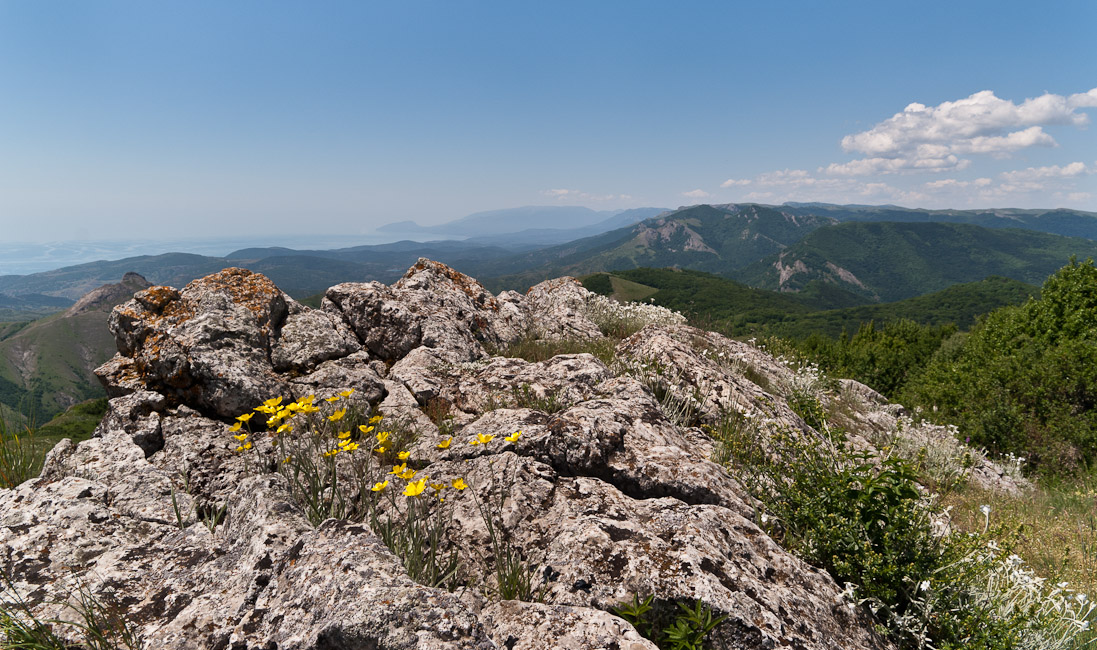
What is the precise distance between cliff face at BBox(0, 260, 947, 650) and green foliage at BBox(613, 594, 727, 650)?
9 centimetres

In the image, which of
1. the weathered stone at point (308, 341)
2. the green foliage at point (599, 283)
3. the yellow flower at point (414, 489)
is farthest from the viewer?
the green foliage at point (599, 283)

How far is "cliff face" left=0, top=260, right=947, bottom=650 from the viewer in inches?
103

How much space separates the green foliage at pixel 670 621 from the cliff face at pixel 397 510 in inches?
3.5

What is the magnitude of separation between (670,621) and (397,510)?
7.41 ft

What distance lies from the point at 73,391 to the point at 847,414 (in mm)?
271104

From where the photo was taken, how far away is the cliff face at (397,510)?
103 inches

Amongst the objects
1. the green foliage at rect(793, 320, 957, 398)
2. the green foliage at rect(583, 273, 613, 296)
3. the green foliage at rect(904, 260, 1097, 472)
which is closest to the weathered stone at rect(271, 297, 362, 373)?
the green foliage at rect(904, 260, 1097, 472)

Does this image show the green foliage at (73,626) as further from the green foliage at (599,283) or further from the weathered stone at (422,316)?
the green foliage at (599,283)

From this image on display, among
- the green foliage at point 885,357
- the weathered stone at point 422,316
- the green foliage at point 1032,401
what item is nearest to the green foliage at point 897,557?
the weathered stone at point 422,316

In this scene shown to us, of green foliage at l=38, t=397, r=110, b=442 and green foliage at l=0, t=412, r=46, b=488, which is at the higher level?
green foliage at l=0, t=412, r=46, b=488

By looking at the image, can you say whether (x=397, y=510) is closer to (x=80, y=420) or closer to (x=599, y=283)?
(x=80, y=420)

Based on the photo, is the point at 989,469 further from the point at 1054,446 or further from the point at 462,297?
the point at 462,297

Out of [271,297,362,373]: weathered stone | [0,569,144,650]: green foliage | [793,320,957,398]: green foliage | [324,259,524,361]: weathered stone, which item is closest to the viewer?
[0,569,144,650]: green foliage

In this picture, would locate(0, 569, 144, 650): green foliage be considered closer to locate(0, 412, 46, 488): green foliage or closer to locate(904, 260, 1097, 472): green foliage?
locate(0, 412, 46, 488): green foliage
